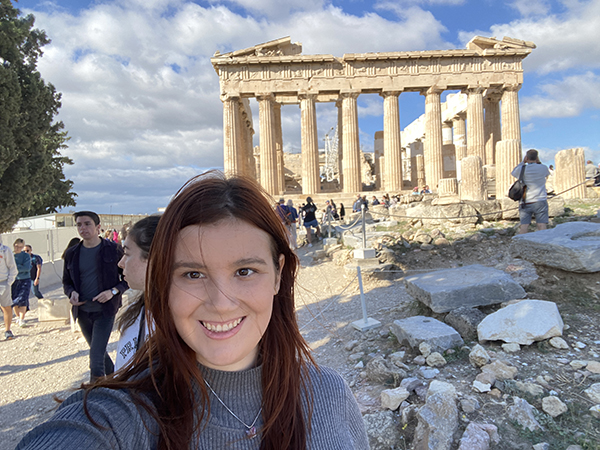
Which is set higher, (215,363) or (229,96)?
(229,96)

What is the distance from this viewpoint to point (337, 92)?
84.1ft

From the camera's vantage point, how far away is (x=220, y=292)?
40.9 inches

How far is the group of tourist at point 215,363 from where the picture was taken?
90cm

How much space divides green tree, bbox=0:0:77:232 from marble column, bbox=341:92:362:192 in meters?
18.1

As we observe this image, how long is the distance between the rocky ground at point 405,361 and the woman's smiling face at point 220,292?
35 centimetres

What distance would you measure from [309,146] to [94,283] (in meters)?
22.2

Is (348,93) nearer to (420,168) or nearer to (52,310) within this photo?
(420,168)

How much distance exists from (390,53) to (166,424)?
89.0ft

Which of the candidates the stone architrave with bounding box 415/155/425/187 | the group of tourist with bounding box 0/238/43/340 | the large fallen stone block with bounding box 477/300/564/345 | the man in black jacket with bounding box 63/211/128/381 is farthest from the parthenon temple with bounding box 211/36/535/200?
the large fallen stone block with bounding box 477/300/564/345

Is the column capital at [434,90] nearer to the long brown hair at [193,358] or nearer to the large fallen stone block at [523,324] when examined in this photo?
the large fallen stone block at [523,324]

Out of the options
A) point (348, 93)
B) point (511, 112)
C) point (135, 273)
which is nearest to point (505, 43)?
point (511, 112)

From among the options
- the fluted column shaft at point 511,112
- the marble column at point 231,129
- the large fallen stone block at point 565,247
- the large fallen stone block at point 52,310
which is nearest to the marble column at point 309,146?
the marble column at point 231,129

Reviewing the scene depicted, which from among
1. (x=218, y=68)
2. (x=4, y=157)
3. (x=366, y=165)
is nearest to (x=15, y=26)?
(x=4, y=157)

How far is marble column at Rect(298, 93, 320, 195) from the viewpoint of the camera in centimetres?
2506
